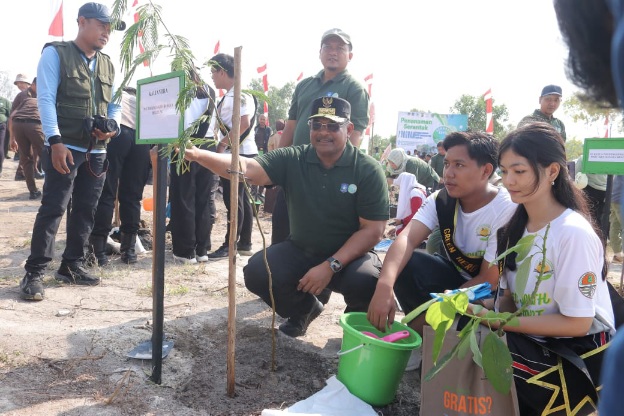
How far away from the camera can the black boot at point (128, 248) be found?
4.58m

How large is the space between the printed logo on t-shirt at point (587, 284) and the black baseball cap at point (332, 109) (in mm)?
1486

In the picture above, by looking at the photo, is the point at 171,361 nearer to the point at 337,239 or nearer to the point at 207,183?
the point at 337,239

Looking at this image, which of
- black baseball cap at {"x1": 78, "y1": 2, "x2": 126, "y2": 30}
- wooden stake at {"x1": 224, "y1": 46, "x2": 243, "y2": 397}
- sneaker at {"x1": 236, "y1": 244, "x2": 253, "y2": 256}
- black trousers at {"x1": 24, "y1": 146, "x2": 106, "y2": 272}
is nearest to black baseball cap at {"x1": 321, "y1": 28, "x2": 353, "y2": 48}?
black baseball cap at {"x1": 78, "y1": 2, "x2": 126, "y2": 30}

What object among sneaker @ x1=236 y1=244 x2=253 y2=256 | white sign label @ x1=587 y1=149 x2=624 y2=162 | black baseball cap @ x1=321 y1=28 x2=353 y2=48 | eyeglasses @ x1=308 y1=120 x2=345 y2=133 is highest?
black baseball cap @ x1=321 y1=28 x2=353 y2=48

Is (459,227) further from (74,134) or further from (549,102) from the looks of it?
(549,102)

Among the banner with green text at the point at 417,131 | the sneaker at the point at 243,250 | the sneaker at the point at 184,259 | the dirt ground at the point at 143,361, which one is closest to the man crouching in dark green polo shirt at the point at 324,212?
the dirt ground at the point at 143,361

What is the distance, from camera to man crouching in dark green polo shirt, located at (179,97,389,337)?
2879 millimetres

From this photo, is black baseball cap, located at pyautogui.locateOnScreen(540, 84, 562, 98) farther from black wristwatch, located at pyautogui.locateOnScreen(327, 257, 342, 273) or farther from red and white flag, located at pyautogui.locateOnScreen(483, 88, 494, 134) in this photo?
red and white flag, located at pyautogui.locateOnScreen(483, 88, 494, 134)

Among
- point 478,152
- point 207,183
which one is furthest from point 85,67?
point 478,152

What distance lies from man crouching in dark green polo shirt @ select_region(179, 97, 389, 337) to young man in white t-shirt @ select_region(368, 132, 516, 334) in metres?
0.21

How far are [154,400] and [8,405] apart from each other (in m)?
0.54

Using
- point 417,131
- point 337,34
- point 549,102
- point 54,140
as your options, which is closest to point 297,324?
point 54,140

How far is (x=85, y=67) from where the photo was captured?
11.7 feet

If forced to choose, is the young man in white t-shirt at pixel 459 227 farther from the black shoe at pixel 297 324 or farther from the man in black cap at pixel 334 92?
the man in black cap at pixel 334 92
